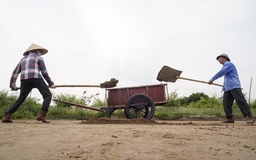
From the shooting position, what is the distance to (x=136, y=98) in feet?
22.3

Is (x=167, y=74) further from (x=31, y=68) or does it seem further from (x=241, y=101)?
(x=31, y=68)

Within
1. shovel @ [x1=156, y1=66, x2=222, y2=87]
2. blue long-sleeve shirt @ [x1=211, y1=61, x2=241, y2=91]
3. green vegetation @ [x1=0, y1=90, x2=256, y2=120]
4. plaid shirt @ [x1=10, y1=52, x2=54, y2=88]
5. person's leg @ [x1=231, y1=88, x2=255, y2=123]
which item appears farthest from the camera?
green vegetation @ [x1=0, y1=90, x2=256, y2=120]

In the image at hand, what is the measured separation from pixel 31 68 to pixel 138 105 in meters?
2.98

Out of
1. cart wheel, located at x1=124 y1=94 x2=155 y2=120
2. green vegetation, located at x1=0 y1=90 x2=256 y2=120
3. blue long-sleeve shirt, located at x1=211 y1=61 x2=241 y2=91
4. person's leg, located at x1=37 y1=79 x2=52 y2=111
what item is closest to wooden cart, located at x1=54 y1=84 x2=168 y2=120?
cart wheel, located at x1=124 y1=94 x2=155 y2=120

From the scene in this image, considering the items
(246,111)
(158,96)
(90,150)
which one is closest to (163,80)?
(158,96)

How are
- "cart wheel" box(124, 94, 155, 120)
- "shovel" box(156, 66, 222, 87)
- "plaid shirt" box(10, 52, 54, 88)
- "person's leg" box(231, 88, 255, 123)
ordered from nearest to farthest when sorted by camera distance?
"plaid shirt" box(10, 52, 54, 88)
"person's leg" box(231, 88, 255, 123)
"cart wheel" box(124, 94, 155, 120)
"shovel" box(156, 66, 222, 87)

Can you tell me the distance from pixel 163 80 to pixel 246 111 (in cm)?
252

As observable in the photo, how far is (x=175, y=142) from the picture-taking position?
278cm

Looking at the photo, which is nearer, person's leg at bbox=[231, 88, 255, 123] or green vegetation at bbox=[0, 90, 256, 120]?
person's leg at bbox=[231, 88, 255, 123]

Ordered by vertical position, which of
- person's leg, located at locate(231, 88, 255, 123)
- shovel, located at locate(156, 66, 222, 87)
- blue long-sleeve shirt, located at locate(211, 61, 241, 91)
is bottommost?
person's leg, located at locate(231, 88, 255, 123)

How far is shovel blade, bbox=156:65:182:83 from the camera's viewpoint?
755 cm

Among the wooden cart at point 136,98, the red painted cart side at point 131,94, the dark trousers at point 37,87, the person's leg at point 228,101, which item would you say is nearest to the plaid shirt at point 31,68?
the dark trousers at point 37,87

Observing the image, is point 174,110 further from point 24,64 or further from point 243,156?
point 243,156

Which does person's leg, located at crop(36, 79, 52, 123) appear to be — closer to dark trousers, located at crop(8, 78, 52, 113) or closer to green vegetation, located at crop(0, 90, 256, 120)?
dark trousers, located at crop(8, 78, 52, 113)
